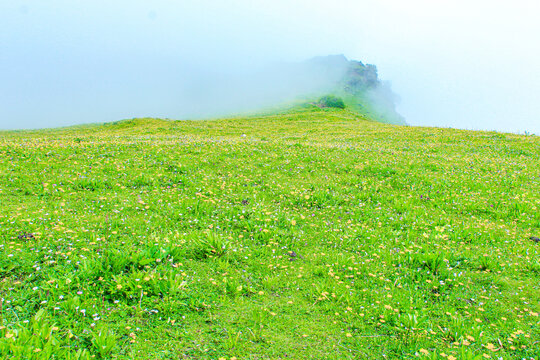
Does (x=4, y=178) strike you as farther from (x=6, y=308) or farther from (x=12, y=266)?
(x=6, y=308)

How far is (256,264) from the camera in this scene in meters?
7.21

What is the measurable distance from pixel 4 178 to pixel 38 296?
7.73m

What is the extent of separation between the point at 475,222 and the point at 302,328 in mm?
7788

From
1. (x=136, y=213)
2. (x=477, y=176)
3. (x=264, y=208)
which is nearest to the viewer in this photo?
(x=136, y=213)

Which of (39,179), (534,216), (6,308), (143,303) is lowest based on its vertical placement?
(534,216)

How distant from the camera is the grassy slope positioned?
16.4 ft

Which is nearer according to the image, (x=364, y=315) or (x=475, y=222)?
(x=364, y=315)

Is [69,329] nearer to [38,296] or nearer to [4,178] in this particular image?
[38,296]

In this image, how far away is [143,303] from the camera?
5477 millimetres

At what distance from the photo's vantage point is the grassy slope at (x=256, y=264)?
16.4 feet

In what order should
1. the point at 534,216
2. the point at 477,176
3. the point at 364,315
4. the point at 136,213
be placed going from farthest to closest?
the point at 477,176 → the point at 534,216 → the point at 136,213 → the point at 364,315

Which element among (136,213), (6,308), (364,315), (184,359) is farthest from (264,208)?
(6,308)

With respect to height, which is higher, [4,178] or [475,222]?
[4,178]

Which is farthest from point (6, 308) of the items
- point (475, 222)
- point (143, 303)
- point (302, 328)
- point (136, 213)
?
point (475, 222)
